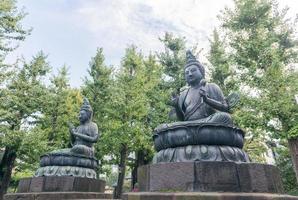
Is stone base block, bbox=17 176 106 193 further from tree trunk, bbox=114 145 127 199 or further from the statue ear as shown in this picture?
tree trunk, bbox=114 145 127 199

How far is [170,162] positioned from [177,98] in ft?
5.65

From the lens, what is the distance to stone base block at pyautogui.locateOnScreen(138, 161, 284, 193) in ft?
14.1

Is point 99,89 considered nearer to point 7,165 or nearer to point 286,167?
point 7,165

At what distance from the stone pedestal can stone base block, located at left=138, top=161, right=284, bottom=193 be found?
158 inches

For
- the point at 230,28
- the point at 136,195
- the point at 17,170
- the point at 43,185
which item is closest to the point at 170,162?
the point at 136,195

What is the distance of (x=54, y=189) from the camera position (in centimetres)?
798

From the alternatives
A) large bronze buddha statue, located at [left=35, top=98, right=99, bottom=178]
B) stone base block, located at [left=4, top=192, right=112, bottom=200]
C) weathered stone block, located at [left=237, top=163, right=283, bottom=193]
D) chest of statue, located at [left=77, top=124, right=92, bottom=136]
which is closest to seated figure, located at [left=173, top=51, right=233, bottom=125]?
weathered stone block, located at [left=237, top=163, right=283, bottom=193]

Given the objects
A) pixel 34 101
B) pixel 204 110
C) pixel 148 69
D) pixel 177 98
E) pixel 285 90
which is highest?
pixel 148 69

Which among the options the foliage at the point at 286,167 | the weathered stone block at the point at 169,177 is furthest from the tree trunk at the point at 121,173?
the weathered stone block at the point at 169,177

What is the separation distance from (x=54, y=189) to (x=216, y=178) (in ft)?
17.4

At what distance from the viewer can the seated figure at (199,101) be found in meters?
5.38

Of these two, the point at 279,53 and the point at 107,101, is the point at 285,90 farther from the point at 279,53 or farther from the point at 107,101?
the point at 107,101

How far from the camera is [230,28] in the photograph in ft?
52.2

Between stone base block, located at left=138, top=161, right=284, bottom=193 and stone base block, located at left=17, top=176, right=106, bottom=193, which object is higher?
stone base block, located at left=17, top=176, right=106, bottom=193
